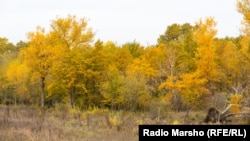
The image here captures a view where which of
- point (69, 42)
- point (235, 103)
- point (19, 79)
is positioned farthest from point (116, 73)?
point (235, 103)

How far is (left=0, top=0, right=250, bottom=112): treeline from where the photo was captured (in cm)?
3638

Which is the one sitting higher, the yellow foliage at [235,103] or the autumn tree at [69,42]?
the autumn tree at [69,42]

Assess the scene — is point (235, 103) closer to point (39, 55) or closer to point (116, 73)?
point (116, 73)

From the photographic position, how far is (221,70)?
39156mm

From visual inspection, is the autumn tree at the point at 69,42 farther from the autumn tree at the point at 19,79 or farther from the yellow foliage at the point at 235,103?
the yellow foliage at the point at 235,103

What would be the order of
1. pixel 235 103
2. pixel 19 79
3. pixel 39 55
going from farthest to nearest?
pixel 19 79, pixel 39 55, pixel 235 103

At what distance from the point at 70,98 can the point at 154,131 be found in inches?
1258

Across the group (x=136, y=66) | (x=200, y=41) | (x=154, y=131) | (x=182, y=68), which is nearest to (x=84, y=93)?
(x=136, y=66)

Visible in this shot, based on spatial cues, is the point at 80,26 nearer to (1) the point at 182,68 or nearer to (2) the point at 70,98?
(2) the point at 70,98

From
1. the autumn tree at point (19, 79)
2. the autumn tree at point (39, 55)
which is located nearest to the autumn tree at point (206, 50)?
the autumn tree at point (39, 55)

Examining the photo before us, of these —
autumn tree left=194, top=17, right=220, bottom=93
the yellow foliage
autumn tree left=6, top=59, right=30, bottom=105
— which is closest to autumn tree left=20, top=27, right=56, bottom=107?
autumn tree left=6, top=59, right=30, bottom=105

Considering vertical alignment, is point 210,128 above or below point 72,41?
below

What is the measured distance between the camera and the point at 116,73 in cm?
3819

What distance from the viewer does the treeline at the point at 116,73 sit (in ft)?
119
